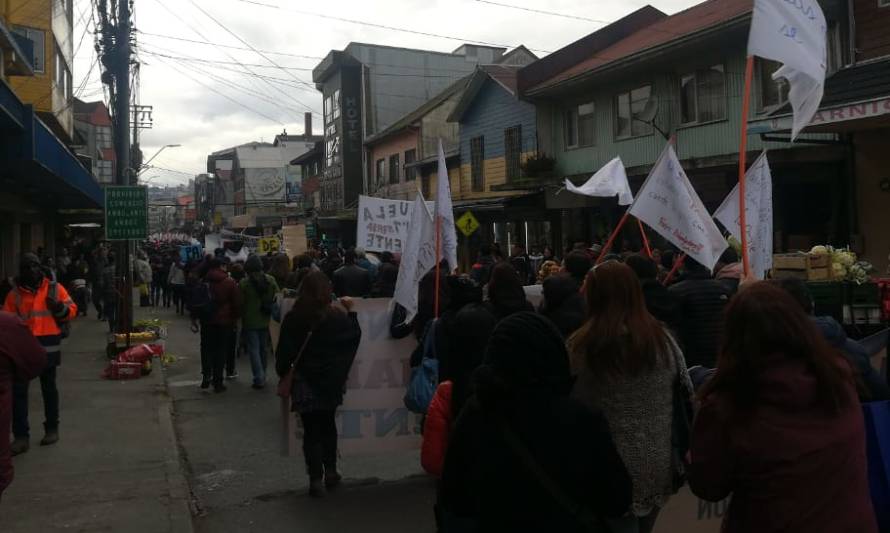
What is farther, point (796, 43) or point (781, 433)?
point (796, 43)

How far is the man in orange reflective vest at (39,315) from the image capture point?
7570 millimetres

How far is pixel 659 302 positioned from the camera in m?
5.34

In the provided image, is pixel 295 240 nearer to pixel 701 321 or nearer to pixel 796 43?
pixel 701 321

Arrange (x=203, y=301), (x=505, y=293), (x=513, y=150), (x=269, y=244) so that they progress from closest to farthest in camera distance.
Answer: (x=505, y=293)
(x=203, y=301)
(x=269, y=244)
(x=513, y=150)

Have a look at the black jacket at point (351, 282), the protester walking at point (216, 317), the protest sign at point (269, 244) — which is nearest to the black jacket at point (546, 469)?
the black jacket at point (351, 282)

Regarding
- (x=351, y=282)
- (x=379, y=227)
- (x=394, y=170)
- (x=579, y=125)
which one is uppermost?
(x=394, y=170)

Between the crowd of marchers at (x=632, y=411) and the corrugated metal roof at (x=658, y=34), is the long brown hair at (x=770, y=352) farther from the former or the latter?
the corrugated metal roof at (x=658, y=34)

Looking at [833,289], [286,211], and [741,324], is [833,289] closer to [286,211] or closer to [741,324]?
[741,324]

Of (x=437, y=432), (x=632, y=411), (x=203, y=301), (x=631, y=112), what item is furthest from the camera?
(x=631, y=112)

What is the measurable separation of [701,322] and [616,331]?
2.55 m

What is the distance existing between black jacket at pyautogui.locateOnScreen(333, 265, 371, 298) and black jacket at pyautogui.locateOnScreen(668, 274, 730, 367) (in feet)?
18.7

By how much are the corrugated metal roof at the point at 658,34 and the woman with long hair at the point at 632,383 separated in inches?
612

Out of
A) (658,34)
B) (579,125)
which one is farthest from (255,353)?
(658,34)

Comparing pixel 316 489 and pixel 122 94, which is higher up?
pixel 122 94
